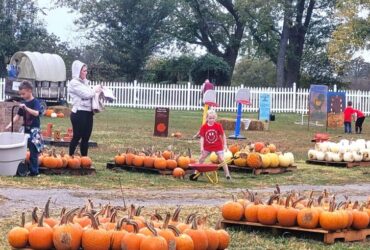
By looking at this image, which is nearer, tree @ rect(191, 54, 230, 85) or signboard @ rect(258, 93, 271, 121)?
signboard @ rect(258, 93, 271, 121)

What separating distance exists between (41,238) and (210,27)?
6133cm

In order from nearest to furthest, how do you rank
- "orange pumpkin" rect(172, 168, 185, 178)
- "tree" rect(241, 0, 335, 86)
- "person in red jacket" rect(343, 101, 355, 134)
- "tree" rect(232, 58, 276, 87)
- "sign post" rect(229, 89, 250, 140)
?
"orange pumpkin" rect(172, 168, 185, 178) < "sign post" rect(229, 89, 250, 140) < "person in red jacket" rect(343, 101, 355, 134) < "tree" rect(241, 0, 335, 86) < "tree" rect(232, 58, 276, 87)

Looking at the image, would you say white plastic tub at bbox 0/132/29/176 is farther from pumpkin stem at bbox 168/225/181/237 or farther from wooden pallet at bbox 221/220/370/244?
pumpkin stem at bbox 168/225/181/237

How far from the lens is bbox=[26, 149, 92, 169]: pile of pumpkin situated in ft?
49.8

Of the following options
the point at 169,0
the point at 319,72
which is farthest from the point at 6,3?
the point at 319,72

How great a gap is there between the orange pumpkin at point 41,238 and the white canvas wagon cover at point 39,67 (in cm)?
3305

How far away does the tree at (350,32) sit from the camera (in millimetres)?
43844

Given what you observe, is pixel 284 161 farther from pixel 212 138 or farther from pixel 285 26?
pixel 285 26

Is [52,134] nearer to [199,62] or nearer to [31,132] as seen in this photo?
[31,132]

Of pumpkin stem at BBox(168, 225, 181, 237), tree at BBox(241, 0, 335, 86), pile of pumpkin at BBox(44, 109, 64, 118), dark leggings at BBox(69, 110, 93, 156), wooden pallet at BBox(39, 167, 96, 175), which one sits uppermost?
tree at BBox(241, 0, 335, 86)

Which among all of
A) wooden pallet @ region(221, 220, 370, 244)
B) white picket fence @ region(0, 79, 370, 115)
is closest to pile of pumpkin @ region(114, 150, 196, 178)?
wooden pallet @ region(221, 220, 370, 244)

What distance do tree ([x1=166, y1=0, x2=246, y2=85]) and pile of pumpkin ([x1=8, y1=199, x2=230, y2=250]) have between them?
5920 cm

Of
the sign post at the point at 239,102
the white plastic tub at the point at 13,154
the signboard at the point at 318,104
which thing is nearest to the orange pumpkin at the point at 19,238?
the white plastic tub at the point at 13,154

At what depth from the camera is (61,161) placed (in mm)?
15281
